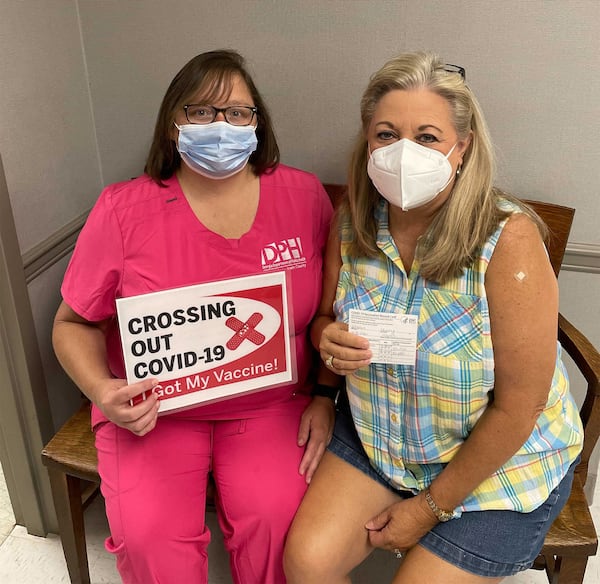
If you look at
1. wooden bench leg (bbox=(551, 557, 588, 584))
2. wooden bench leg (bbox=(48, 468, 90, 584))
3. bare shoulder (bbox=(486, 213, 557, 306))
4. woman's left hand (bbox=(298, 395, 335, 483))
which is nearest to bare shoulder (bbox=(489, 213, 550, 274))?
bare shoulder (bbox=(486, 213, 557, 306))

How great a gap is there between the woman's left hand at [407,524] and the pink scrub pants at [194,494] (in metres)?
0.22

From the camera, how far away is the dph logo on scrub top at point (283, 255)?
1447 millimetres

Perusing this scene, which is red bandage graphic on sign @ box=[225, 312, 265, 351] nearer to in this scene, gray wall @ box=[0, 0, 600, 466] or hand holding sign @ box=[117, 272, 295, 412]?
hand holding sign @ box=[117, 272, 295, 412]

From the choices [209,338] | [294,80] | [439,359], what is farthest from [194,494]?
[294,80]

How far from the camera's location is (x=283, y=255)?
1.46 metres

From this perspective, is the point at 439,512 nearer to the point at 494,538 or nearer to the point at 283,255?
the point at 494,538

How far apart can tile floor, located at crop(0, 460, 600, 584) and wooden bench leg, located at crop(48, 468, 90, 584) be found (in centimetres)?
11

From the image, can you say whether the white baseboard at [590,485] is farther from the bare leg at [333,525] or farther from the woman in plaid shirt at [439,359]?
the bare leg at [333,525]

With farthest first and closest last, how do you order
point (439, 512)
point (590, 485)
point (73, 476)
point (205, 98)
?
point (590, 485)
point (73, 476)
point (205, 98)
point (439, 512)

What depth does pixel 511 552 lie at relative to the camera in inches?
48.8

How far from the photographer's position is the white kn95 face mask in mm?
1161

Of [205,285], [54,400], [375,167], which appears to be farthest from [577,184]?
[54,400]

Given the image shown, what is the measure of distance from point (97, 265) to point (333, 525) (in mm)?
786

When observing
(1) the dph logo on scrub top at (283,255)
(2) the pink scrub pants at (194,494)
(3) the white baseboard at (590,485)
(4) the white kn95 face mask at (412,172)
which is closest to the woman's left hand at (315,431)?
(2) the pink scrub pants at (194,494)
